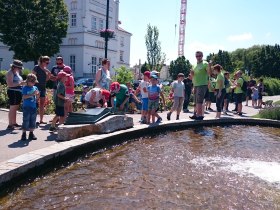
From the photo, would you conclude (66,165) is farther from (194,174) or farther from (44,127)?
(44,127)

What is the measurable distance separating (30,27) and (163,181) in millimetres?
37832

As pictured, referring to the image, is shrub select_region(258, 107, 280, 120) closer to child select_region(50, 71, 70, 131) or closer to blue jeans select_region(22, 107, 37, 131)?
child select_region(50, 71, 70, 131)

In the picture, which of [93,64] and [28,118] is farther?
[93,64]

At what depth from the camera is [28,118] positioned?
6.61m

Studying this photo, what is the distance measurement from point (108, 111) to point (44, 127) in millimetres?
1717

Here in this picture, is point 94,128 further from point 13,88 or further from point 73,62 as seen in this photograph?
point 73,62

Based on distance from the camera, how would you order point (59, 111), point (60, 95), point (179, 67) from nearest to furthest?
1. point (60, 95)
2. point (59, 111)
3. point (179, 67)

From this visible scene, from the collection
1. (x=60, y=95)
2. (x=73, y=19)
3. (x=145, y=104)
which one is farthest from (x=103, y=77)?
(x=73, y=19)

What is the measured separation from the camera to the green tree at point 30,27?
3816 cm

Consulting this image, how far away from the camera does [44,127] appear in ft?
26.9

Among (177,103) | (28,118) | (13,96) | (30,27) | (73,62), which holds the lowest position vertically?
(28,118)

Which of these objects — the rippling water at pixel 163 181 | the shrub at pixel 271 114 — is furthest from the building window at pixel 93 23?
the rippling water at pixel 163 181

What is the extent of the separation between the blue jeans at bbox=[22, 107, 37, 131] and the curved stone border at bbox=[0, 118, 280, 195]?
1107mm

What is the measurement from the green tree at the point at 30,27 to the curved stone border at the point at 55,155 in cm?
3291
